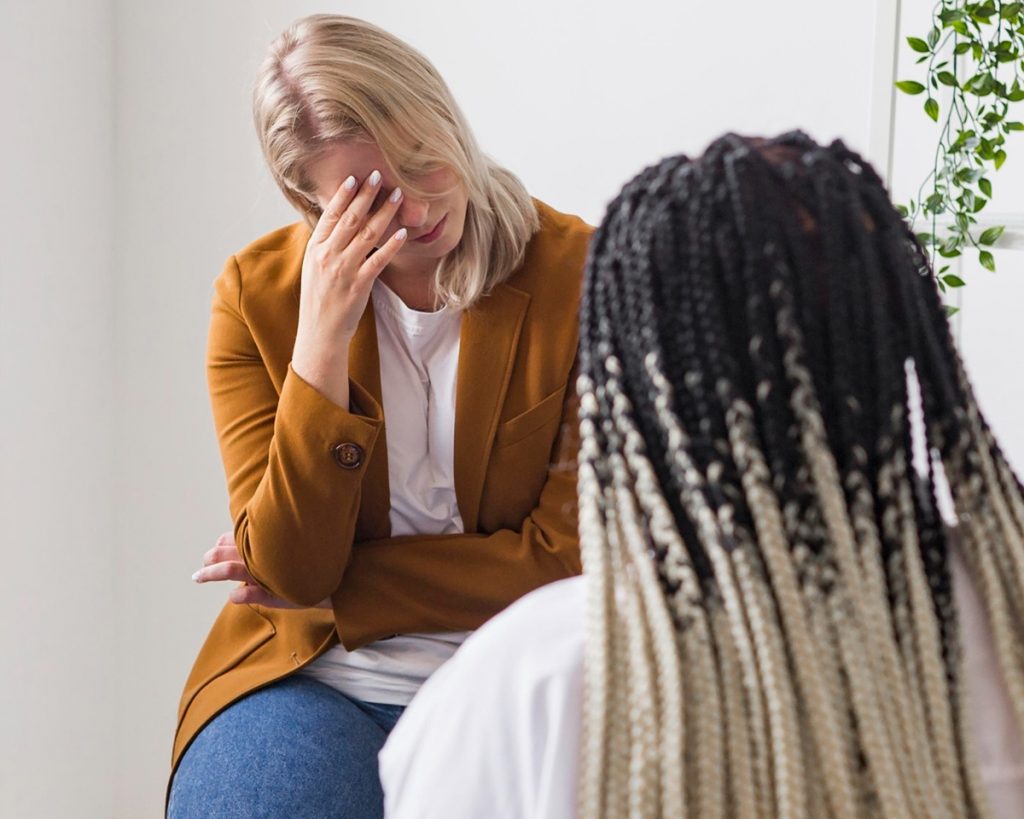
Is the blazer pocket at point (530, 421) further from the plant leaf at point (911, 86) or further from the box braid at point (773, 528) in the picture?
the box braid at point (773, 528)

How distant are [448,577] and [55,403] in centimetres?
102

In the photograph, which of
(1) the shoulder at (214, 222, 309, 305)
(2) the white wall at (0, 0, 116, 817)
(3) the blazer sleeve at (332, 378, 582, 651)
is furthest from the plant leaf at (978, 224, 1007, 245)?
(2) the white wall at (0, 0, 116, 817)

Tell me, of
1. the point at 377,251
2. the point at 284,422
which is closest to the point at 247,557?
the point at 284,422

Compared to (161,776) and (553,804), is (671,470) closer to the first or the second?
(553,804)

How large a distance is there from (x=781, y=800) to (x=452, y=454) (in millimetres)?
836

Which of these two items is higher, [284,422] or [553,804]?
[284,422]

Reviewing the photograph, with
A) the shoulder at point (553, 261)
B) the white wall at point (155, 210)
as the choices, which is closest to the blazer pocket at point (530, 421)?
the shoulder at point (553, 261)

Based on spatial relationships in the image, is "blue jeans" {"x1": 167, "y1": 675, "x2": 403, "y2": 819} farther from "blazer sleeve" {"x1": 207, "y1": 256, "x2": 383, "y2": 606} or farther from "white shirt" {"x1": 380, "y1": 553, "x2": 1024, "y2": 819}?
"white shirt" {"x1": 380, "y1": 553, "x2": 1024, "y2": 819}

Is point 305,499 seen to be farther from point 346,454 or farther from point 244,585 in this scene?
point 244,585

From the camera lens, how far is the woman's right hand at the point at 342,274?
4.25 feet

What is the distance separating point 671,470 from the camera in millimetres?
639

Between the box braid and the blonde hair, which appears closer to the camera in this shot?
the box braid

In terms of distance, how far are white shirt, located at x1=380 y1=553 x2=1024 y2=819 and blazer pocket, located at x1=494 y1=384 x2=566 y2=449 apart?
694 mm

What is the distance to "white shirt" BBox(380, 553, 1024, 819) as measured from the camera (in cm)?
63
